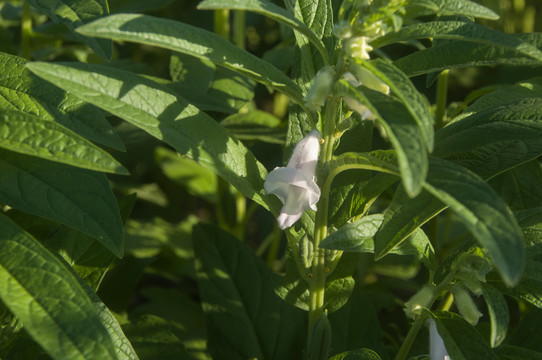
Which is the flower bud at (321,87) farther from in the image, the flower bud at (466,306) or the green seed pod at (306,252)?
the flower bud at (466,306)

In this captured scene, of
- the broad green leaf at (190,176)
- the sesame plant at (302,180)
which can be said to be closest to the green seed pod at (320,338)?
the sesame plant at (302,180)

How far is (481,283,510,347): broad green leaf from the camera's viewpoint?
1.01 m

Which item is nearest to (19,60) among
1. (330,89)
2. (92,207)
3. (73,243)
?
(92,207)

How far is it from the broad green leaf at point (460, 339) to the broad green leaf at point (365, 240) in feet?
0.36

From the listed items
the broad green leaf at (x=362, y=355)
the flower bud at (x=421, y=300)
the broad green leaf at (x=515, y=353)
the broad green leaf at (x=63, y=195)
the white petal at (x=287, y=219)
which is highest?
the white petal at (x=287, y=219)

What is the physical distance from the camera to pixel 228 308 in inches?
63.2

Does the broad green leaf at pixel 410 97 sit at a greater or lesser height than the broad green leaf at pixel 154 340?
greater

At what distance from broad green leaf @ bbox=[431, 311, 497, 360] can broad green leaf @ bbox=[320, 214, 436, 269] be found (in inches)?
4.3

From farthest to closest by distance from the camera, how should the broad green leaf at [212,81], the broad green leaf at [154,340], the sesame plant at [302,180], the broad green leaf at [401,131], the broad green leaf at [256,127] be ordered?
the broad green leaf at [256,127] < the broad green leaf at [212,81] < the broad green leaf at [154,340] < the sesame plant at [302,180] < the broad green leaf at [401,131]

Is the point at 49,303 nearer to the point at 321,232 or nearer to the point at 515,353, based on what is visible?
the point at 321,232

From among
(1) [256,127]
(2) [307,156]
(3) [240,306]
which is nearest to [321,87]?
(2) [307,156]

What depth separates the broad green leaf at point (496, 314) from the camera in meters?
1.01

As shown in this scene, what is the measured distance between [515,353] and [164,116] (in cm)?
78

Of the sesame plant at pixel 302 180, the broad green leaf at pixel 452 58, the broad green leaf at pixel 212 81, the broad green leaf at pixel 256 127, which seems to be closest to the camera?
the sesame plant at pixel 302 180
